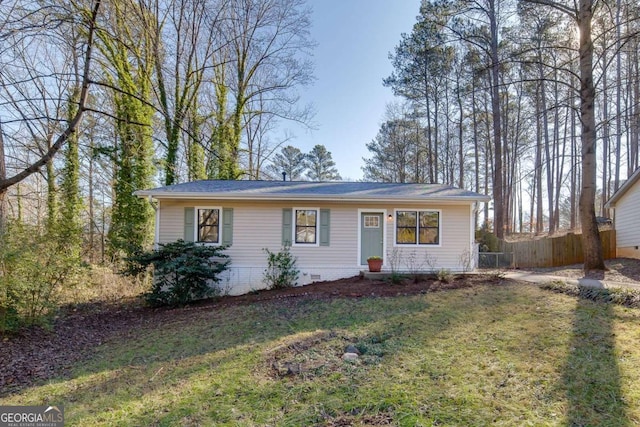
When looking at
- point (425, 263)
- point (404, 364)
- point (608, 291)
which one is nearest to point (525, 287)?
point (608, 291)

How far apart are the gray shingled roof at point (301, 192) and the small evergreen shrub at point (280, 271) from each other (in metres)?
1.65

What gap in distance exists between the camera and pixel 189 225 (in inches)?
367

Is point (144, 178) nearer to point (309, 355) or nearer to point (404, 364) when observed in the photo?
point (309, 355)

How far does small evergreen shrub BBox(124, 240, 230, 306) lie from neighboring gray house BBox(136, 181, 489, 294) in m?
1.00

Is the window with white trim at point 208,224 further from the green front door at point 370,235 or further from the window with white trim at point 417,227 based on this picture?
the window with white trim at point 417,227

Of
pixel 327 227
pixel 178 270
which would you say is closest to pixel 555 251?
pixel 327 227

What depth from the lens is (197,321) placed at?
6.44 meters

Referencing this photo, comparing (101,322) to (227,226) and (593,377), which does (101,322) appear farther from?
A: (593,377)

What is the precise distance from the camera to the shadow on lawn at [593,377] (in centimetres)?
285

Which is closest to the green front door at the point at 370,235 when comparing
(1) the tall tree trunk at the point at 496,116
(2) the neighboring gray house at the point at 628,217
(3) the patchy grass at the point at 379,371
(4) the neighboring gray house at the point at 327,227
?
(4) the neighboring gray house at the point at 327,227

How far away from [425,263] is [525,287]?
272 cm

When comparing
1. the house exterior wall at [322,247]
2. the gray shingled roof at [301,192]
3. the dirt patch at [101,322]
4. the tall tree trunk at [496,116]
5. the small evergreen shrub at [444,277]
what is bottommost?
the dirt patch at [101,322]

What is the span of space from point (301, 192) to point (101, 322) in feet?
18.2

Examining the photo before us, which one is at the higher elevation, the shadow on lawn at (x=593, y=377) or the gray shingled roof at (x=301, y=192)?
the gray shingled roof at (x=301, y=192)
